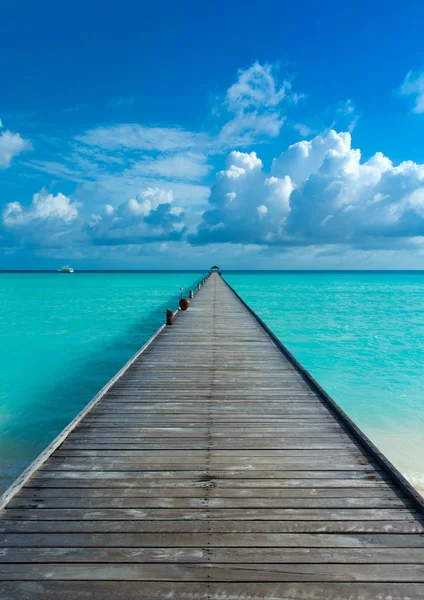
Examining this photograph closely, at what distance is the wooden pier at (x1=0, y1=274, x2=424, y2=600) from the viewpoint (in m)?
2.51

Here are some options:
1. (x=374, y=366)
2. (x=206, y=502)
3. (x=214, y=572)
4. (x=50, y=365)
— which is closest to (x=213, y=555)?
(x=214, y=572)

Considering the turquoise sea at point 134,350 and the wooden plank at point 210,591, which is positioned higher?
the wooden plank at point 210,591

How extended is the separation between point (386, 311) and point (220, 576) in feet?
97.2

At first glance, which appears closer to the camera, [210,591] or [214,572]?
[210,591]

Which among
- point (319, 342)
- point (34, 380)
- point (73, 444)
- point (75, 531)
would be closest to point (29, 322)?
point (34, 380)

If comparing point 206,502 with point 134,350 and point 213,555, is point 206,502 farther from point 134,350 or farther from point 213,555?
point 134,350

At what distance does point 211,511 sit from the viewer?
10.4ft

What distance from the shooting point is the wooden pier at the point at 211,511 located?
251 centimetres

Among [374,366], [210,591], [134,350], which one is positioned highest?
[210,591]

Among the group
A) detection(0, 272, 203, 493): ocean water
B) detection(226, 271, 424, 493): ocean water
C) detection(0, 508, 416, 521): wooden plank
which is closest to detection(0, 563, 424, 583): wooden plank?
detection(0, 508, 416, 521): wooden plank

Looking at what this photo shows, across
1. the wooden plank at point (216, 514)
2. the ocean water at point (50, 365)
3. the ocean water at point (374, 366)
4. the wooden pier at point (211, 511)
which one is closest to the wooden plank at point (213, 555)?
the wooden pier at point (211, 511)

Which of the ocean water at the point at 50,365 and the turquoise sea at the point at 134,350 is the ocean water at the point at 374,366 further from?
the ocean water at the point at 50,365

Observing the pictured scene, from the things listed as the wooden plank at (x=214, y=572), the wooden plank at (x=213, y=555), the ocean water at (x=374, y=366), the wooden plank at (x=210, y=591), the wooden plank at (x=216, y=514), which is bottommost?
the ocean water at (x=374, y=366)

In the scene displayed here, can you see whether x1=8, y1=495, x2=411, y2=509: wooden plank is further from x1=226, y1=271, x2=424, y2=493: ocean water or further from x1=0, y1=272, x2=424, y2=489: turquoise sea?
x1=226, y1=271, x2=424, y2=493: ocean water
